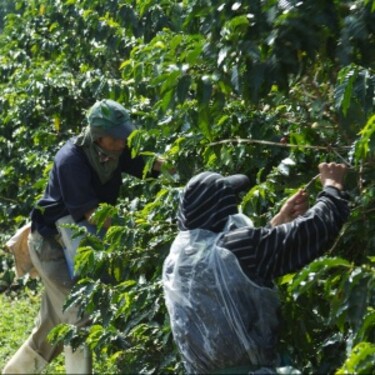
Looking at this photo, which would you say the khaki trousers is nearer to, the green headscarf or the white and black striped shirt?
the green headscarf

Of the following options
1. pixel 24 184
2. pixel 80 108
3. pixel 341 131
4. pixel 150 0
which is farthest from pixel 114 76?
pixel 341 131

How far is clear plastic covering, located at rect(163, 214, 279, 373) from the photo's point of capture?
474 cm

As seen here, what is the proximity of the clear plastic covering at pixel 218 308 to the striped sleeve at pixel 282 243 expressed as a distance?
0.05 m

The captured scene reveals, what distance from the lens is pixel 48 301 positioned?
7633mm

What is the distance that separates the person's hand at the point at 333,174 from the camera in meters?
4.96

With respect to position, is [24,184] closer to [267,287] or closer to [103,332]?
[103,332]

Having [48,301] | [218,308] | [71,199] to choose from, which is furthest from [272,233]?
[48,301]

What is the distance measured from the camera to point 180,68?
525cm

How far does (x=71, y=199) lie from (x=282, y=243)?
2.47 meters

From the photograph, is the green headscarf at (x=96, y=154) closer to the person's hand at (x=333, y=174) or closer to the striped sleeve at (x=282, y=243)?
the person's hand at (x=333, y=174)

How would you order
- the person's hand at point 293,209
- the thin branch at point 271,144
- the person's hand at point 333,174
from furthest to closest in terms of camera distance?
the thin branch at point 271,144 < the person's hand at point 293,209 < the person's hand at point 333,174

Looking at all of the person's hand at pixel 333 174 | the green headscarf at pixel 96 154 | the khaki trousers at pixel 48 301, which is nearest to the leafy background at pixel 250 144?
the person's hand at pixel 333 174

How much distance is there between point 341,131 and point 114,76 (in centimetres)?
488

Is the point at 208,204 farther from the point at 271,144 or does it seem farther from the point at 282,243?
the point at 271,144
